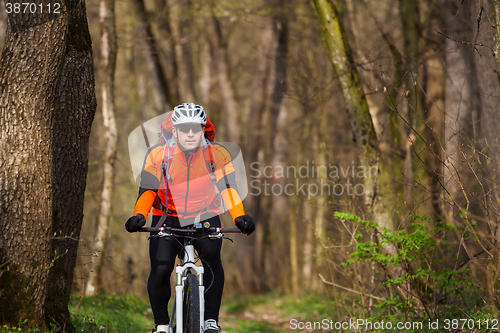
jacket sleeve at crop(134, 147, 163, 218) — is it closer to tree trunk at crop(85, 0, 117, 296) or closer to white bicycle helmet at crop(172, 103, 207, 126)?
white bicycle helmet at crop(172, 103, 207, 126)

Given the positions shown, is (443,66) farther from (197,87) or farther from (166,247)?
(197,87)

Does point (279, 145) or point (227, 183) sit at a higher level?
point (279, 145)

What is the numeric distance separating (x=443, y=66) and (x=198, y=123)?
6188 millimetres

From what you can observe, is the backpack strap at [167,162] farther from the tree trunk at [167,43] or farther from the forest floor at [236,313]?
the tree trunk at [167,43]

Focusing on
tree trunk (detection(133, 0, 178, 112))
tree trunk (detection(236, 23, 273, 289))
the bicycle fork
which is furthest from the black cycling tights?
tree trunk (detection(236, 23, 273, 289))

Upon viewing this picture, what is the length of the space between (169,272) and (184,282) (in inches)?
9.2

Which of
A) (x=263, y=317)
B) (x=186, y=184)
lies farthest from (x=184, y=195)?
(x=263, y=317)

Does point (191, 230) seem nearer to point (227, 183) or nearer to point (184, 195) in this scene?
point (184, 195)

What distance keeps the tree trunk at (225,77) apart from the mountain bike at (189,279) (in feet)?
30.7

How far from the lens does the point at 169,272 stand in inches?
159

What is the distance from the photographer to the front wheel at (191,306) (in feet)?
12.0

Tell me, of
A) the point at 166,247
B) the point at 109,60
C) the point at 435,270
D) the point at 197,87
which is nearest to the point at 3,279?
the point at 166,247

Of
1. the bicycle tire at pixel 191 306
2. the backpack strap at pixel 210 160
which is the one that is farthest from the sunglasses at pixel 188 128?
the bicycle tire at pixel 191 306

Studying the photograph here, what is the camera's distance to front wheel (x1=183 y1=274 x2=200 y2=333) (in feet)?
12.0
